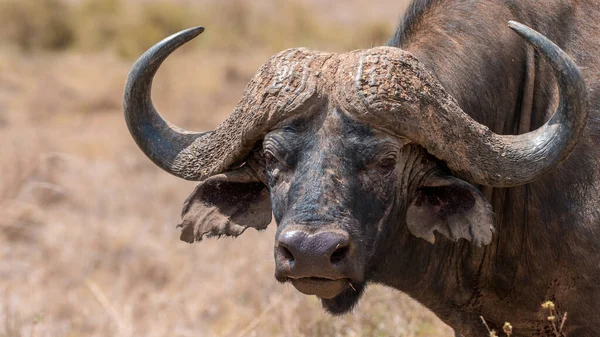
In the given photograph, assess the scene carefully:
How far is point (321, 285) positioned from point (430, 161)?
765 mm

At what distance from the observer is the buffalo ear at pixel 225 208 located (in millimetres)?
4559

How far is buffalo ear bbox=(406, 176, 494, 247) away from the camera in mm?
4055

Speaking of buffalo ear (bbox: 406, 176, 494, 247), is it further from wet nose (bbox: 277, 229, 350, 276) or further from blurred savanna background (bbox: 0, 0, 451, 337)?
blurred savanna background (bbox: 0, 0, 451, 337)

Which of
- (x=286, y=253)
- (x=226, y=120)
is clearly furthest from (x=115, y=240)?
(x=286, y=253)

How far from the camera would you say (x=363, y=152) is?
4.00 m

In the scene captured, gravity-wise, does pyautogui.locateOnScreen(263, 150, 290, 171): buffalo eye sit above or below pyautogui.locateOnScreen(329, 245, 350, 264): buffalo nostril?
above

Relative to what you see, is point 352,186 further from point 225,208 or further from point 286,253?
point 225,208

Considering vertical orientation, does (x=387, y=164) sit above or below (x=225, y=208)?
above

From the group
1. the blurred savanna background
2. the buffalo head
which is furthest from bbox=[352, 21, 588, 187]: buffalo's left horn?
the blurred savanna background

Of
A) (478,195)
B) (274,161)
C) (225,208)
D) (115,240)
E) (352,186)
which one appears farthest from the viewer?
(115,240)

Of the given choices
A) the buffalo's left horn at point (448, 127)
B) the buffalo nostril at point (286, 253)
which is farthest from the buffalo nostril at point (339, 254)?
the buffalo's left horn at point (448, 127)

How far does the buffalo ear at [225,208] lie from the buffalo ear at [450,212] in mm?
734

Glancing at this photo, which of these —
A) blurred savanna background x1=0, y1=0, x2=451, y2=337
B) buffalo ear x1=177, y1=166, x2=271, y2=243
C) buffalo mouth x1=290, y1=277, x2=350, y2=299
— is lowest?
blurred savanna background x1=0, y1=0, x2=451, y2=337

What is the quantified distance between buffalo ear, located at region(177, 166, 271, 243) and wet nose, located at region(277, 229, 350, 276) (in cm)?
79
